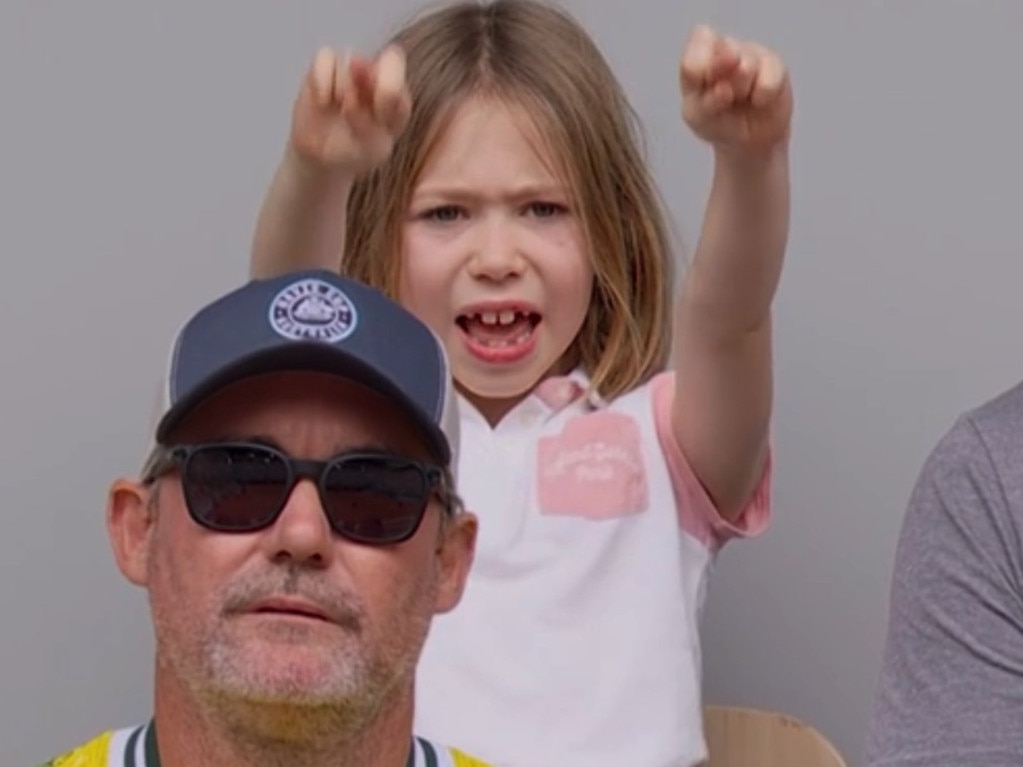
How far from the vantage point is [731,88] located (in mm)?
1372

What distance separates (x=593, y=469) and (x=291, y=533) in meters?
0.59

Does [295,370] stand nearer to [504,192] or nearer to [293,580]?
[293,580]

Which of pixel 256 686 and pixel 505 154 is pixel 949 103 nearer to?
pixel 505 154

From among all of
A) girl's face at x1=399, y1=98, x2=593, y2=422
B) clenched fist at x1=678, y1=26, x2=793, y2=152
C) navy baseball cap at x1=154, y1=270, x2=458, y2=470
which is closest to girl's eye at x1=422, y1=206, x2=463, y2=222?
girl's face at x1=399, y1=98, x2=593, y2=422

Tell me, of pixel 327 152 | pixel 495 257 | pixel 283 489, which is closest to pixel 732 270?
pixel 495 257

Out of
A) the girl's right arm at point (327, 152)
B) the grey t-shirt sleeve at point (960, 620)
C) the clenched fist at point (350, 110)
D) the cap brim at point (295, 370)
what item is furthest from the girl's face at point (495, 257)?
the cap brim at point (295, 370)

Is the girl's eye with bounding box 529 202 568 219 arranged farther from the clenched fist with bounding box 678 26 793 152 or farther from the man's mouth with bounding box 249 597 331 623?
the man's mouth with bounding box 249 597 331 623

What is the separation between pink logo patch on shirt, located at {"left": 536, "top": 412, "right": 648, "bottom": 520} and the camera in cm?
173

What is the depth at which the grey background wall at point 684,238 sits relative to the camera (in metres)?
1.98

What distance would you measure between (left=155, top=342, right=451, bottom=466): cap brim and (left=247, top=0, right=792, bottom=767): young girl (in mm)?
348

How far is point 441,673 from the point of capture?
1681mm

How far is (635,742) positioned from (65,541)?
0.58 meters

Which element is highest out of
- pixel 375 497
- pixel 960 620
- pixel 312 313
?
pixel 312 313

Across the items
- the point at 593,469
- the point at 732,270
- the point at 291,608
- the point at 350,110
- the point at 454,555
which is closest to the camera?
the point at 291,608
